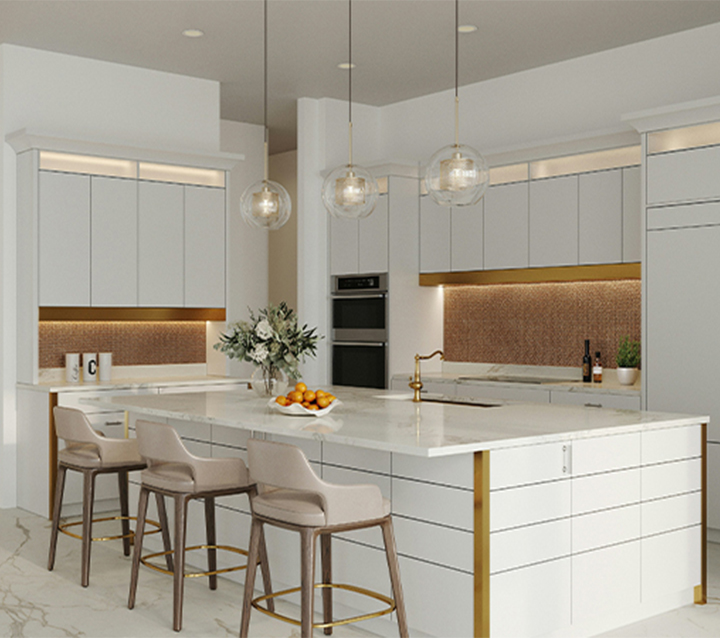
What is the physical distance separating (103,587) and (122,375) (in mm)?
2599

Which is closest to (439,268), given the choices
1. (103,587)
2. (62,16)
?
(62,16)

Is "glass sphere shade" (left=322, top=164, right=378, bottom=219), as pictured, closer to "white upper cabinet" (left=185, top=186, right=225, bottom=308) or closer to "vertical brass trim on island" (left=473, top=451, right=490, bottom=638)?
"vertical brass trim on island" (left=473, top=451, right=490, bottom=638)

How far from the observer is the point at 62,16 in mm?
5645

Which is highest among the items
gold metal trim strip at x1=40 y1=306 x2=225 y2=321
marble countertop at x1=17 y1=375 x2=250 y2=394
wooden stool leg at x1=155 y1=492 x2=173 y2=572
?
gold metal trim strip at x1=40 y1=306 x2=225 y2=321

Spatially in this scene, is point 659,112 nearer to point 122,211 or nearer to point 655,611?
point 655,611

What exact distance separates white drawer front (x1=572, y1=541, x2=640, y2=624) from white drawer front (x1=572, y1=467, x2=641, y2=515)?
0.60ft

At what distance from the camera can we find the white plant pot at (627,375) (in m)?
5.93

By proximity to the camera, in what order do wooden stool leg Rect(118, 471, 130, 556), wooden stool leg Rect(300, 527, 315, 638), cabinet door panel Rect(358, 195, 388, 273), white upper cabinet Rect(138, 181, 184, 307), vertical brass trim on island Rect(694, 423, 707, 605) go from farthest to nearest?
cabinet door panel Rect(358, 195, 388, 273) < white upper cabinet Rect(138, 181, 184, 307) < wooden stool leg Rect(118, 471, 130, 556) < vertical brass trim on island Rect(694, 423, 707, 605) < wooden stool leg Rect(300, 527, 315, 638)

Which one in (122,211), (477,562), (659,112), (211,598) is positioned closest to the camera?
(477,562)

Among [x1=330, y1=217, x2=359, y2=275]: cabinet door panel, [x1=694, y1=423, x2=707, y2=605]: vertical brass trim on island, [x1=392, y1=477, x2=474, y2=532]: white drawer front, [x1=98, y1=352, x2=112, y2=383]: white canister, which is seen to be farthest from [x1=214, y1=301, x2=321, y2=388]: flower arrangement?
[x1=330, y1=217, x2=359, y2=275]: cabinet door panel

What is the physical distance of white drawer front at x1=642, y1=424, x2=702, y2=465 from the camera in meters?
3.90

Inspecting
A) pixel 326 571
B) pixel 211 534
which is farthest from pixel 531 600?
pixel 211 534

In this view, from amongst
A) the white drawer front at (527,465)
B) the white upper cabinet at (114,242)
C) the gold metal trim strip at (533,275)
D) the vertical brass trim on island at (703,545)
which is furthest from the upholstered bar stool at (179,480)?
the gold metal trim strip at (533,275)

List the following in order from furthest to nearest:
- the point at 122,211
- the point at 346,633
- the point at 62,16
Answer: the point at 122,211, the point at 62,16, the point at 346,633
